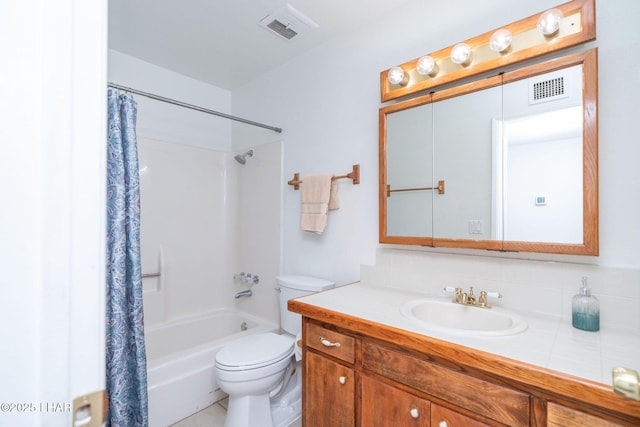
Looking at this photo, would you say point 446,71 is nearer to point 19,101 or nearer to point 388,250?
point 388,250

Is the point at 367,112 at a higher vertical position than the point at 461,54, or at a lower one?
lower

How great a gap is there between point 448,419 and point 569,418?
0.33 m

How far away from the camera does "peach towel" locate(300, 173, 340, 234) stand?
1.93 m

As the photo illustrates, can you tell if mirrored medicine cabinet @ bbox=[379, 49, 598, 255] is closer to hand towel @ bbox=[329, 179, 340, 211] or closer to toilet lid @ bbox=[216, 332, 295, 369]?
hand towel @ bbox=[329, 179, 340, 211]

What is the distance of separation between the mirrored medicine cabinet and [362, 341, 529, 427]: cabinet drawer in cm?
61

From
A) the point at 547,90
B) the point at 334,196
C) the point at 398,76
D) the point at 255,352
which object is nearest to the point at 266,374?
the point at 255,352

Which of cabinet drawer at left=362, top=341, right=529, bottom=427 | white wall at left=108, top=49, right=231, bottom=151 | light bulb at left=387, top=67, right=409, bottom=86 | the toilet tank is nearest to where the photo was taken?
cabinet drawer at left=362, top=341, right=529, bottom=427

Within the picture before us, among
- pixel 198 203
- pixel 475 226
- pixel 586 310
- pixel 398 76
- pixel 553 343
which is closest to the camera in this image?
pixel 553 343

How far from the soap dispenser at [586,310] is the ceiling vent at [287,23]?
1929 mm

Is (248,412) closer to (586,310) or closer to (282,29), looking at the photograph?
(586,310)

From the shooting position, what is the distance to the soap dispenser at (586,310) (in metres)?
1.03

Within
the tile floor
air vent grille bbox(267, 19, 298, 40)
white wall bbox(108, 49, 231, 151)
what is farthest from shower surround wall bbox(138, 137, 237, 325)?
air vent grille bbox(267, 19, 298, 40)

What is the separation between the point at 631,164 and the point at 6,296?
170 cm

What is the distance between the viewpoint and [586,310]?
1046 millimetres
